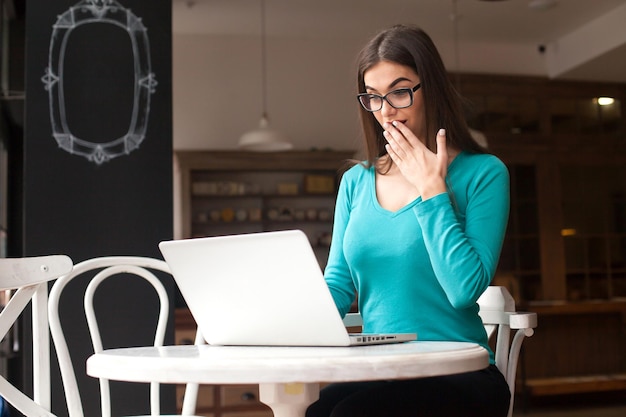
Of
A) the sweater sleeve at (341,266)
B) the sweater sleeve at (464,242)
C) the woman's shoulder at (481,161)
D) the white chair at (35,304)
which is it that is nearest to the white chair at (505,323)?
the sweater sleeve at (341,266)

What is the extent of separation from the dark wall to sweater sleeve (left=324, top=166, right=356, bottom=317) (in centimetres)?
158

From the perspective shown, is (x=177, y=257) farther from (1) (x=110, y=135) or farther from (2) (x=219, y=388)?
(2) (x=219, y=388)

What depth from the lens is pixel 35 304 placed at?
1.69 metres

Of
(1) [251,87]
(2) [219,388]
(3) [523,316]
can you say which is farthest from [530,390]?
(3) [523,316]

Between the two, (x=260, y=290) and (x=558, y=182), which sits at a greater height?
(x=558, y=182)

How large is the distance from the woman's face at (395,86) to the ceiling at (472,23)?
5.08m

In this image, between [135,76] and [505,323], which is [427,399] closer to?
Answer: [505,323]

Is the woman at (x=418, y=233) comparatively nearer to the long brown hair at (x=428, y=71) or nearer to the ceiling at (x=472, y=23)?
the long brown hair at (x=428, y=71)

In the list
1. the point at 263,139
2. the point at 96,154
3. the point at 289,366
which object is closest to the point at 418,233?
the point at 289,366

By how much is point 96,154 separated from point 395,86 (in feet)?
6.34

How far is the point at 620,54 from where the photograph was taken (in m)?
7.01

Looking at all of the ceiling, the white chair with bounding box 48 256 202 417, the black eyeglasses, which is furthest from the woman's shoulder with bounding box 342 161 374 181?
the ceiling

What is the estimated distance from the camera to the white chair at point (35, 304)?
1.56 m

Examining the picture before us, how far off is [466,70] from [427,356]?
707 centimetres
